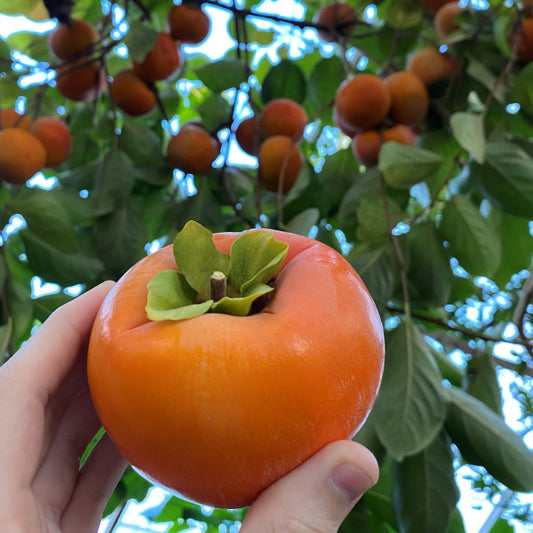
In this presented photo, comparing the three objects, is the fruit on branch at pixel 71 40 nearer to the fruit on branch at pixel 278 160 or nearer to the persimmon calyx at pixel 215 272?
the fruit on branch at pixel 278 160

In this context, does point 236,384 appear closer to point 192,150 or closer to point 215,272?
point 215,272

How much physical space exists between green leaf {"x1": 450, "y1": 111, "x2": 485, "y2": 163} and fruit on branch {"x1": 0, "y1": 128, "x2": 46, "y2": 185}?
491 mm

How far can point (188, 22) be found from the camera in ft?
2.73

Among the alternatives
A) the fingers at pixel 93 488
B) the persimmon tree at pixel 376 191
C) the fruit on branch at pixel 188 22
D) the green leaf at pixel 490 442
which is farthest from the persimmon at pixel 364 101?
the fingers at pixel 93 488

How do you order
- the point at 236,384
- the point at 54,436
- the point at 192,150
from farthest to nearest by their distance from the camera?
the point at 192,150 < the point at 54,436 < the point at 236,384

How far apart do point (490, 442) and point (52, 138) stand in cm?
64

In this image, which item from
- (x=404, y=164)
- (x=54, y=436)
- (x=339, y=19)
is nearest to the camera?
(x=54, y=436)

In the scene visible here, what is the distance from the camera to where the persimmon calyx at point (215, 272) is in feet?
1.24

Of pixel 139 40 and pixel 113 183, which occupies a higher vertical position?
pixel 139 40

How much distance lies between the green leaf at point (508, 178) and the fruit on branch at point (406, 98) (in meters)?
0.11

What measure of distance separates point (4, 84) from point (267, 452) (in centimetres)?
78

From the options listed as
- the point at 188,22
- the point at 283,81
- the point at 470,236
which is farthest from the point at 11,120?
the point at 470,236

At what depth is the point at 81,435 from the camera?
565 mm

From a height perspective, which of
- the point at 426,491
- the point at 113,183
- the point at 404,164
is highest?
the point at 404,164
